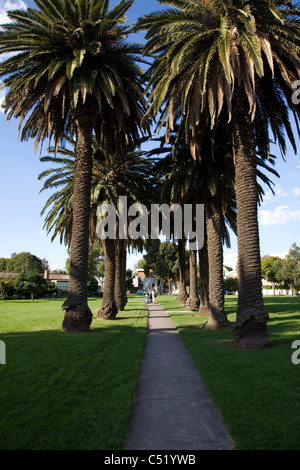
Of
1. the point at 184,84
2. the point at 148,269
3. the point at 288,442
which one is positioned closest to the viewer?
the point at 288,442

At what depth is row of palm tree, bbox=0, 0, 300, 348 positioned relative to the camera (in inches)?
396

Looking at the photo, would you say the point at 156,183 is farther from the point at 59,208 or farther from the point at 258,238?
the point at 258,238

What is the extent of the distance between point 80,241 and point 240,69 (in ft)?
27.9

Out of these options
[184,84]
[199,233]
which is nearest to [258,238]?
[184,84]

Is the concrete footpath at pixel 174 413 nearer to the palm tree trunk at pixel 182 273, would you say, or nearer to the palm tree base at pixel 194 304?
the palm tree base at pixel 194 304

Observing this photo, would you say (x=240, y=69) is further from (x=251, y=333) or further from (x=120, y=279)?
(x=120, y=279)

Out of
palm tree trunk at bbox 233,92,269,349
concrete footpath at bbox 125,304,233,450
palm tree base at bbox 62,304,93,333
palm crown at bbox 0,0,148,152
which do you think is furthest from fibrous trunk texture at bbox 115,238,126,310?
concrete footpath at bbox 125,304,233,450

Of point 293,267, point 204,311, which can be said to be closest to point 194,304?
point 204,311

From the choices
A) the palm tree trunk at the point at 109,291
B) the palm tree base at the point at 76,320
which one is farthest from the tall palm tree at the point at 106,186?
the palm tree base at the point at 76,320

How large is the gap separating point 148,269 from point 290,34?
68.9m

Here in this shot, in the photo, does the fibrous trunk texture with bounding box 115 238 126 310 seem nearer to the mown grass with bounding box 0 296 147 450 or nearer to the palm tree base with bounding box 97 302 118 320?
the palm tree base with bounding box 97 302 118 320

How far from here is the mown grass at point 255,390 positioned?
4.11 meters

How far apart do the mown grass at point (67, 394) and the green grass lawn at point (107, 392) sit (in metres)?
0.01
